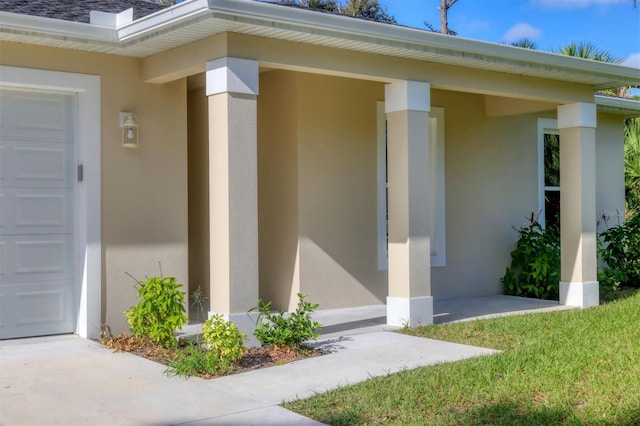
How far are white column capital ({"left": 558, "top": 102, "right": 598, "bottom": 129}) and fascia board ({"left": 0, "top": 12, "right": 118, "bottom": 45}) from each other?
6111 millimetres

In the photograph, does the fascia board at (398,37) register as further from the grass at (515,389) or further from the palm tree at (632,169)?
the palm tree at (632,169)

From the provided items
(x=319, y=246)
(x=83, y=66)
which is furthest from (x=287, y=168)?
(x=83, y=66)

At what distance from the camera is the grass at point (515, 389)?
5164 mm

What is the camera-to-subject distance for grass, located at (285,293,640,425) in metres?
5.16

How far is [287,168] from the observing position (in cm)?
950

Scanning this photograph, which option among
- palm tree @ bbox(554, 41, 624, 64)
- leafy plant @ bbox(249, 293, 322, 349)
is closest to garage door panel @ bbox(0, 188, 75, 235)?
leafy plant @ bbox(249, 293, 322, 349)

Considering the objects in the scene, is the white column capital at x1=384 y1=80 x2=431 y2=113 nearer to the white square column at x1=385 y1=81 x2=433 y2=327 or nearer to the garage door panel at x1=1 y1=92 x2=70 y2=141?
the white square column at x1=385 y1=81 x2=433 y2=327

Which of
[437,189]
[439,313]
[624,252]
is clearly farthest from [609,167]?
[439,313]

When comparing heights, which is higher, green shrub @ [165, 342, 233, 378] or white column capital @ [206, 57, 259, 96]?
white column capital @ [206, 57, 259, 96]

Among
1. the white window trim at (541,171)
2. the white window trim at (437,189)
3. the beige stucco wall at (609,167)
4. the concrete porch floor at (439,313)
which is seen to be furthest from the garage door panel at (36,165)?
the beige stucco wall at (609,167)

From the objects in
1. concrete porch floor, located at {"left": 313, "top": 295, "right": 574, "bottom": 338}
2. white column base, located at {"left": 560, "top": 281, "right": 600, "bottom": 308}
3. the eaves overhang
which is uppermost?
the eaves overhang

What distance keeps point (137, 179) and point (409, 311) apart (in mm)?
3345

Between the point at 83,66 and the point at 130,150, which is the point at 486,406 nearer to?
the point at 130,150

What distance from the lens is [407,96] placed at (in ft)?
27.6
